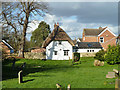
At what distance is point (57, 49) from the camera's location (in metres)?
43.7

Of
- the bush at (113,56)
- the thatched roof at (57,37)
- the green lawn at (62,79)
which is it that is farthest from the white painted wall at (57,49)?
the green lawn at (62,79)

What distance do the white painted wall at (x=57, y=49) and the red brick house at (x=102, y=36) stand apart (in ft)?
56.1

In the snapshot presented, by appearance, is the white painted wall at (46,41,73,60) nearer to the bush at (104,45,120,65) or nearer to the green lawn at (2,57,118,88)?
the bush at (104,45,120,65)

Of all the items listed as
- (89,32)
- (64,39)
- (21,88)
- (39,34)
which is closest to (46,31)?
(39,34)

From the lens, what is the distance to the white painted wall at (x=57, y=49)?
43.3 meters

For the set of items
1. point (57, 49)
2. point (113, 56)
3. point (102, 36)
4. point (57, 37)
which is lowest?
point (113, 56)

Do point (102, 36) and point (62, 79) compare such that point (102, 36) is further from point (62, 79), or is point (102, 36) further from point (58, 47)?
point (62, 79)

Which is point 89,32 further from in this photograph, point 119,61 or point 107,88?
point 107,88

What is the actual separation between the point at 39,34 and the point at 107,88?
71.8m

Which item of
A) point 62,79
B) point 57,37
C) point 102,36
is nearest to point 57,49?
point 57,37

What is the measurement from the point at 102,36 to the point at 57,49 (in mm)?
22167

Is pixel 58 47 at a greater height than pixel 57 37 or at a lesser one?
lesser

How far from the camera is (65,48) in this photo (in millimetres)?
43750

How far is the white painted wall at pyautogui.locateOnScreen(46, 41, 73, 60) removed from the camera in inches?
1706
